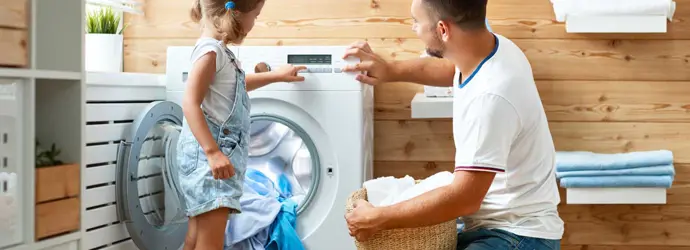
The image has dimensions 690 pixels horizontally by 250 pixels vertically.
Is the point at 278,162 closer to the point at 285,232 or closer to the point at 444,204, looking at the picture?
the point at 285,232

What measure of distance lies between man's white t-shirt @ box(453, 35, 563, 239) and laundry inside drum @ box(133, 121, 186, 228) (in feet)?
4.15

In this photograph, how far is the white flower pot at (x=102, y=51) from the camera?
3.05 m

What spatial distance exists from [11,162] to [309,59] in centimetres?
126

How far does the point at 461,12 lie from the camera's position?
173cm

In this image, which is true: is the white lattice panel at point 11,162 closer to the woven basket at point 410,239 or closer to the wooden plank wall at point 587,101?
the woven basket at point 410,239

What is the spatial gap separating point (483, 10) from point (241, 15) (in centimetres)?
88

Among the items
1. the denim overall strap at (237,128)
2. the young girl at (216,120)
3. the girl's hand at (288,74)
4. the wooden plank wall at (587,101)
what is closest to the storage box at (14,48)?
the young girl at (216,120)

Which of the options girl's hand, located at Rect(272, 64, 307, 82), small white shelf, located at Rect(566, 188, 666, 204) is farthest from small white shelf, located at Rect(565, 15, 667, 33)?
girl's hand, located at Rect(272, 64, 307, 82)

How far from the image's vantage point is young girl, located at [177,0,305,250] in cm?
237

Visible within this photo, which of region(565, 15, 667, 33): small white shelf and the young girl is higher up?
region(565, 15, 667, 33): small white shelf

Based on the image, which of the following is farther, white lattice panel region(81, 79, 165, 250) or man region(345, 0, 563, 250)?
white lattice panel region(81, 79, 165, 250)

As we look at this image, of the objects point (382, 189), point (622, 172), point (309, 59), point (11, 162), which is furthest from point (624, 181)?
point (11, 162)

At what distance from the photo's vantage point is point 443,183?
186 cm

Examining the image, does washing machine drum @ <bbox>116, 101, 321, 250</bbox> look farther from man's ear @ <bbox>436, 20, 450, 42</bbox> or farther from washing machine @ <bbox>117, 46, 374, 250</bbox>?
man's ear @ <bbox>436, 20, 450, 42</bbox>
